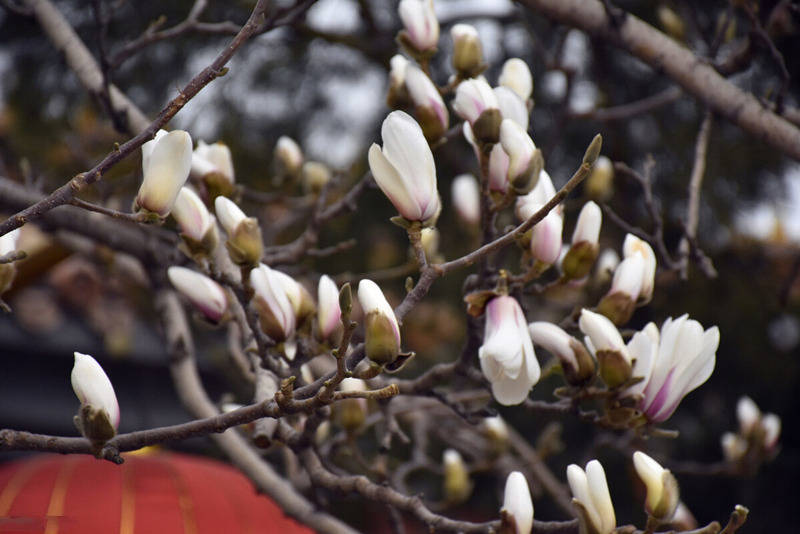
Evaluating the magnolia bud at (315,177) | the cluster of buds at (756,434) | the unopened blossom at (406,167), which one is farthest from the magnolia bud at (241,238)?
the cluster of buds at (756,434)

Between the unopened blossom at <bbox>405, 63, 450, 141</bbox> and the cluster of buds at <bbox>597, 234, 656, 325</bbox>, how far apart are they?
0.72 feet

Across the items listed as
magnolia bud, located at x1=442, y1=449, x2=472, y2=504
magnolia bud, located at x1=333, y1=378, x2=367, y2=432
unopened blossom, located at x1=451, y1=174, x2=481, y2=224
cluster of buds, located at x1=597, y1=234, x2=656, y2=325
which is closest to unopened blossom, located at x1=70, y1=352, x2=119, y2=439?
magnolia bud, located at x1=333, y1=378, x2=367, y2=432

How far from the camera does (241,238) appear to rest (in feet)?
2.28

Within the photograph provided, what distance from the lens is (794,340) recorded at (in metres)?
1.75

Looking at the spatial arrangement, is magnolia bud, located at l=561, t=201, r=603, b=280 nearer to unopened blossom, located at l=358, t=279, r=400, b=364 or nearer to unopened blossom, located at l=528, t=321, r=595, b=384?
unopened blossom, located at l=528, t=321, r=595, b=384

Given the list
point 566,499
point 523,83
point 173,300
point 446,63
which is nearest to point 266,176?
point 446,63

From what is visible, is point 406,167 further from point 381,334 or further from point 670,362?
point 670,362

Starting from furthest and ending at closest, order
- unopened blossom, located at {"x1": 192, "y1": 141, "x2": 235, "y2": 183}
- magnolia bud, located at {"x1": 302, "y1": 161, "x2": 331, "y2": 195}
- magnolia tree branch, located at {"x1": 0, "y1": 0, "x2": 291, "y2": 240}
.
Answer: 1. magnolia bud, located at {"x1": 302, "y1": 161, "x2": 331, "y2": 195}
2. unopened blossom, located at {"x1": 192, "y1": 141, "x2": 235, "y2": 183}
3. magnolia tree branch, located at {"x1": 0, "y1": 0, "x2": 291, "y2": 240}

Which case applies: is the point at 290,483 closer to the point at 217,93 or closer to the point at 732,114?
the point at 732,114

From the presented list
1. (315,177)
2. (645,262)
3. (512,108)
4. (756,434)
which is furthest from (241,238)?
(756,434)

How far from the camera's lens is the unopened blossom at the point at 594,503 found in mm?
635

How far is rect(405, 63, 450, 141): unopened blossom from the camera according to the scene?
788 mm

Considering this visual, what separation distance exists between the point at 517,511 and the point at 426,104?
38 centimetres

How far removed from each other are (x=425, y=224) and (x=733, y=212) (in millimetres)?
1271
